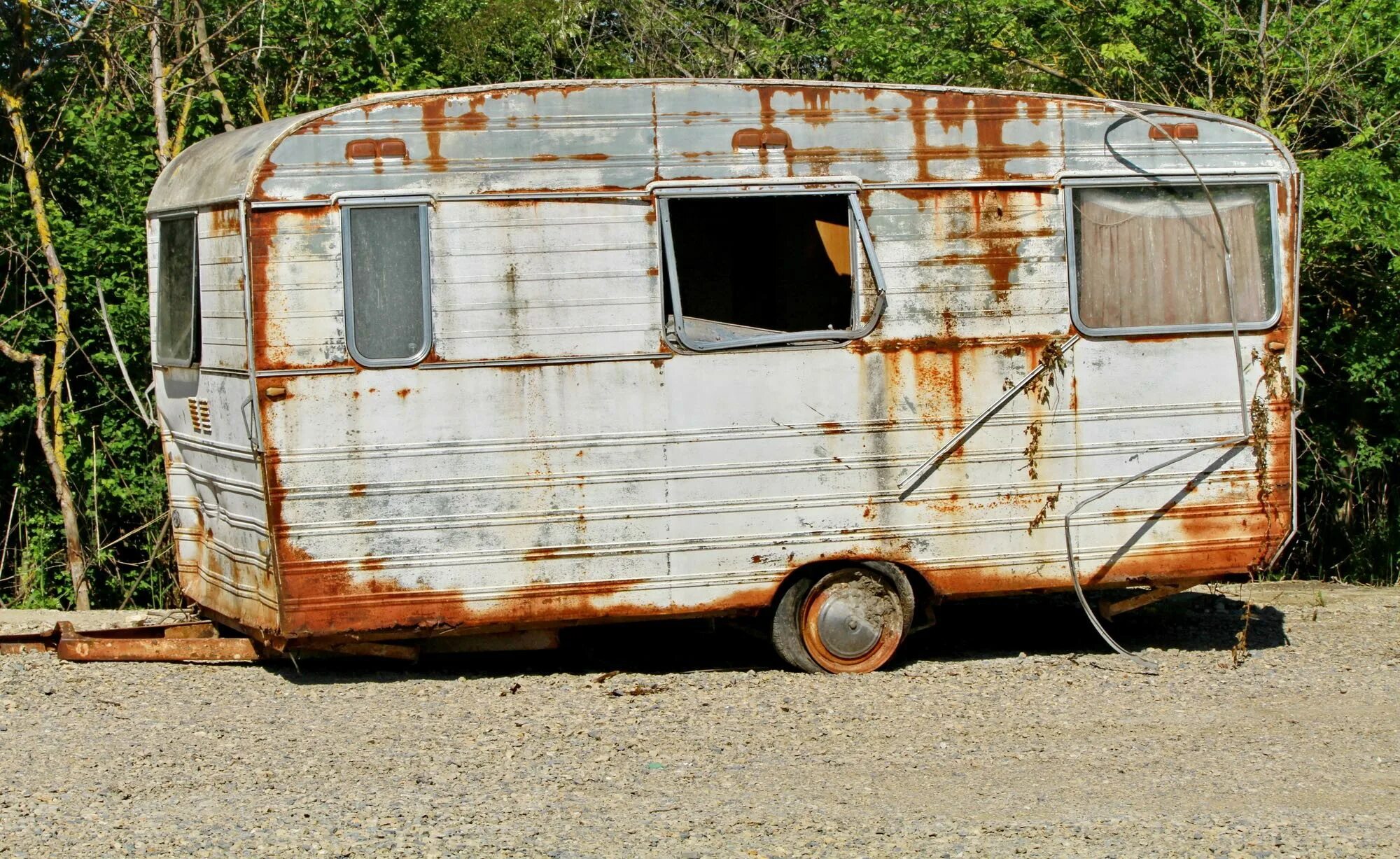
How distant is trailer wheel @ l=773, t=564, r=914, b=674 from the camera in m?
7.17

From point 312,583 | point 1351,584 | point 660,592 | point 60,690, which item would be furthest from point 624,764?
point 1351,584

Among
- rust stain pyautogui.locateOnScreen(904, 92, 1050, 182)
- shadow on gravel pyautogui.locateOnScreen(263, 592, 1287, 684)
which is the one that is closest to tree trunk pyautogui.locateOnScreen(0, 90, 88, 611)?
shadow on gravel pyautogui.locateOnScreen(263, 592, 1287, 684)

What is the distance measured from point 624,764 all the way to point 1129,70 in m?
7.03

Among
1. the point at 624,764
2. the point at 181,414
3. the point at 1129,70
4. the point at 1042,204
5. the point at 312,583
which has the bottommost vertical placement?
the point at 624,764

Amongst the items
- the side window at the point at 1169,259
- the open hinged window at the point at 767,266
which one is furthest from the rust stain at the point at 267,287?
the side window at the point at 1169,259

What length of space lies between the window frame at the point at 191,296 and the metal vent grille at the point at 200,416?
0.61ft

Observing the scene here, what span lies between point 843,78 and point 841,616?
20.4 feet

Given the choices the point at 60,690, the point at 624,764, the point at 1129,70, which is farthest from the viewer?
the point at 1129,70

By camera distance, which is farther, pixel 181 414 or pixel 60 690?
pixel 181 414

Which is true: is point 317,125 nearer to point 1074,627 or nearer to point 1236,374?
point 1236,374

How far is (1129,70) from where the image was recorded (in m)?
10.6

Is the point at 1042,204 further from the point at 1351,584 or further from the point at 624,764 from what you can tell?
the point at 1351,584

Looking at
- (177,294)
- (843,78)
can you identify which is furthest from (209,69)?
(843,78)

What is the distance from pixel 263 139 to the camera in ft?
21.9
